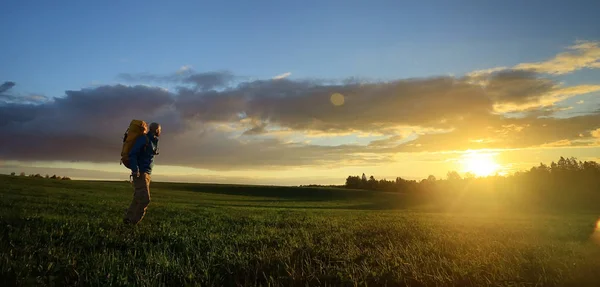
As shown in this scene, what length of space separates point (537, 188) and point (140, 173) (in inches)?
4583

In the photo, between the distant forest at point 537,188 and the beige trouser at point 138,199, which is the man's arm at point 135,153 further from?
the distant forest at point 537,188

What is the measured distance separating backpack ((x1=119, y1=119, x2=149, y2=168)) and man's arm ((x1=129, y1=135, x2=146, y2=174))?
0.44 ft

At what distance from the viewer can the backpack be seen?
12656 mm

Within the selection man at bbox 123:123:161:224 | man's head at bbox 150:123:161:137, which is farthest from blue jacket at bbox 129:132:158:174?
man's head at bbox 150:123:161:137

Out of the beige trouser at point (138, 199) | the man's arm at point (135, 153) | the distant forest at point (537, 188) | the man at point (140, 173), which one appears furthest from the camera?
the distant forest at point (537, 188)

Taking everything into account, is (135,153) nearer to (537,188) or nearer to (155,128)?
(155,128)

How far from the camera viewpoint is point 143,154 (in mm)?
13078

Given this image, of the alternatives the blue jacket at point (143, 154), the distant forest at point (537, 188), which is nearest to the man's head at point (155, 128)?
the blue jacket at point (143, 154)

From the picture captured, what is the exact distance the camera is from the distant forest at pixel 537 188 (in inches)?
3642

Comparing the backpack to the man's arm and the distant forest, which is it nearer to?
the man's arm

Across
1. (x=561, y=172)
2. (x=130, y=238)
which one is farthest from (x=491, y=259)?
(x=561, y=172)

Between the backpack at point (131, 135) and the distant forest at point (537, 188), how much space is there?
90.5 meters

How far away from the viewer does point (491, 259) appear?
842cm

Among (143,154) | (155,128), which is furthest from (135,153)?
(155,128)
